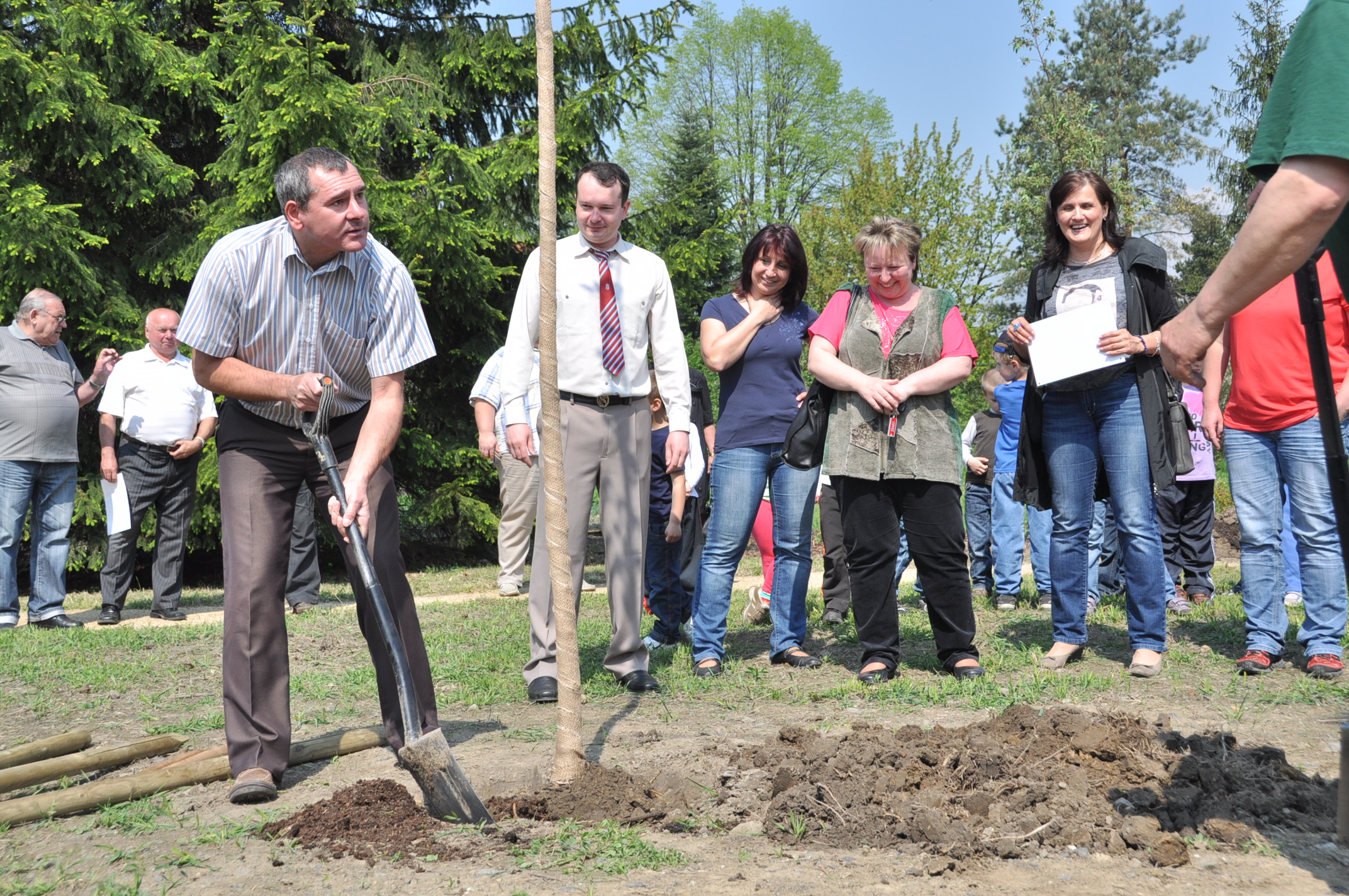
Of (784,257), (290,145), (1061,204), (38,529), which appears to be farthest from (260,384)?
(290,145)

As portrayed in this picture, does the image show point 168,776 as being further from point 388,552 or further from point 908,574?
point 908,574

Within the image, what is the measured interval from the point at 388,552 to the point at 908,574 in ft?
26.8

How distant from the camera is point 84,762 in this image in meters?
3.98

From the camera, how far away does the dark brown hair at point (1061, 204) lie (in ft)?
17.6

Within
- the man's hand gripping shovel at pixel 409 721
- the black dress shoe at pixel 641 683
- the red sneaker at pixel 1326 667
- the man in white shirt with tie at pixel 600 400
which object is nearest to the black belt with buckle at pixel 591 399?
the man in white shirt with tie at pixel 600 400

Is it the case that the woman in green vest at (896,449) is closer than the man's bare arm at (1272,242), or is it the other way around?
the man's bare arm at (1272,242)

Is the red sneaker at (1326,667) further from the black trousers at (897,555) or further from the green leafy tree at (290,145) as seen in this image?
the green leafy tree at (290,145)

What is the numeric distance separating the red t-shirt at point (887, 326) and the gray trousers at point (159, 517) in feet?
18.4

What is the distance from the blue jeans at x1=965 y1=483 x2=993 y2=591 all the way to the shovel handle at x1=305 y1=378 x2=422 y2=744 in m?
6.46

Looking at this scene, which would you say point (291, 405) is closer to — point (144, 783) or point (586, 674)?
point (144, 783)

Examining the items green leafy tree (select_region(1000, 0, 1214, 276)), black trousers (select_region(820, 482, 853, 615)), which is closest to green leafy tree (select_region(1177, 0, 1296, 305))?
green leafy tree (select_region(1000, 0, 1214, 276))

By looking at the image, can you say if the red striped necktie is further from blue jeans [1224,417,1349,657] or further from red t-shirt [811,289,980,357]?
blue jeans [1224,417,1349,657]

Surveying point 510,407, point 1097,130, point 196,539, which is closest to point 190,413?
point 196,539

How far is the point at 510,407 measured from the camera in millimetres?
4855
